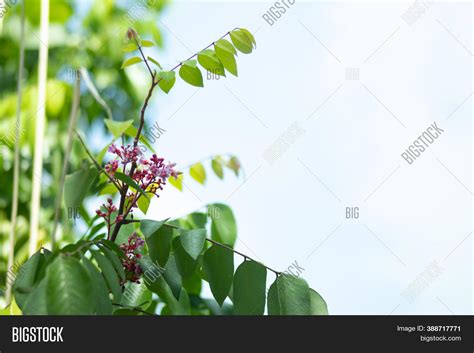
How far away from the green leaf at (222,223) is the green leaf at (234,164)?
0.12 meters

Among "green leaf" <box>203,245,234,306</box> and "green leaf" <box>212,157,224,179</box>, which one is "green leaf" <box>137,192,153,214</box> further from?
"green leaf" <box>212,157,224,179</box>

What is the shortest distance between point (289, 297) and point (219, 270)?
9 cm

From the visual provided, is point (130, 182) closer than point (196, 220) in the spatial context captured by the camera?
Yes

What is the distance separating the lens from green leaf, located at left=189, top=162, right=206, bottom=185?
1.20m

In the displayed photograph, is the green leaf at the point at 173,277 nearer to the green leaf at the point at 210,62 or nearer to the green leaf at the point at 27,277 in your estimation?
the green leaf at the point at 27,277

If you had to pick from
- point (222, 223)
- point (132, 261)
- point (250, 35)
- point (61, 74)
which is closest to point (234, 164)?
point (222, 223)

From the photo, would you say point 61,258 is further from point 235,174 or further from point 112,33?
point 112,33

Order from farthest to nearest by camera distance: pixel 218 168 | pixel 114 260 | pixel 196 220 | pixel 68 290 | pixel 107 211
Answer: pixel 218 168
pixel 196 220
pixel 107 211
pixel 114 260
pixel 68 290

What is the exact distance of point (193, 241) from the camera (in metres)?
0.74

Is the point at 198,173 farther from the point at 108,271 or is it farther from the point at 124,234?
the point at 108,271

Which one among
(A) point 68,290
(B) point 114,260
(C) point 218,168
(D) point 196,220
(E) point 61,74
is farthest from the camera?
(E) point 61,74
